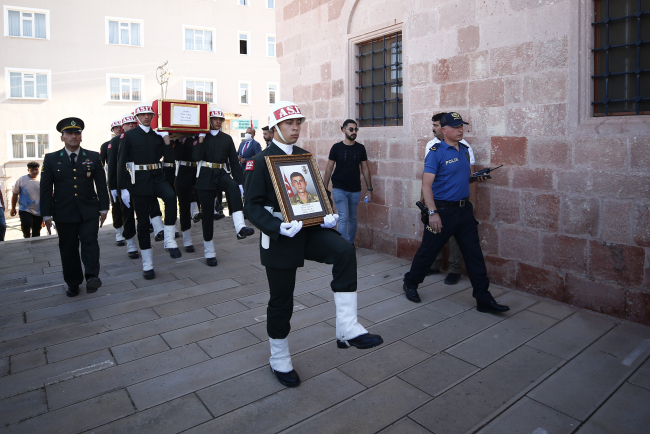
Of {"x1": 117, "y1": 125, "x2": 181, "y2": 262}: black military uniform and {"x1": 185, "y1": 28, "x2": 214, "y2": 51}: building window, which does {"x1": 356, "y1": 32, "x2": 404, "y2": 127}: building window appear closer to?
{"x1": 117, "y1": 125, "x2": 181, "y2": 262}: black military uniform

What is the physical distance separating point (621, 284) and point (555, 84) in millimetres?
2062

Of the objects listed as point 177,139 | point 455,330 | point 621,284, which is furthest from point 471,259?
point 177,139

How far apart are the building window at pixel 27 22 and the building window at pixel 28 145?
15.4 feet

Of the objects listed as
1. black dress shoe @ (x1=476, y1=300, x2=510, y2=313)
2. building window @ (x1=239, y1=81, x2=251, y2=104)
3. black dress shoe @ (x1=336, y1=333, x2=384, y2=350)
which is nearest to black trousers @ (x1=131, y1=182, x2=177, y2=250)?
black dress shoe @ (x1=336, y1=333, x2=384, y2=350)

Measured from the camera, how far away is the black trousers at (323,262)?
130 inches

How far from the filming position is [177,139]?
7359mm

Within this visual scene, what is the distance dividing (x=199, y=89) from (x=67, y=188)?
77.4ft

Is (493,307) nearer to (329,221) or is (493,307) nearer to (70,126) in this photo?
(329,221)

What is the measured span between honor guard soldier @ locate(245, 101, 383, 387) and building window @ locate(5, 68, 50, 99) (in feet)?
81.5

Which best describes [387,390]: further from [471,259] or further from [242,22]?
[242,22]

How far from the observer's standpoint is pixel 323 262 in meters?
3.42

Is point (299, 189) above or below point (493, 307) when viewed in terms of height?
above

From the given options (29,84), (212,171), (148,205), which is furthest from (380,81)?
(29,84)

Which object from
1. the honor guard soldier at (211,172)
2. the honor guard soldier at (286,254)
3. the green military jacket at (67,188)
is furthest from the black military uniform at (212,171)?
the honor guard soldier at (286,254)
